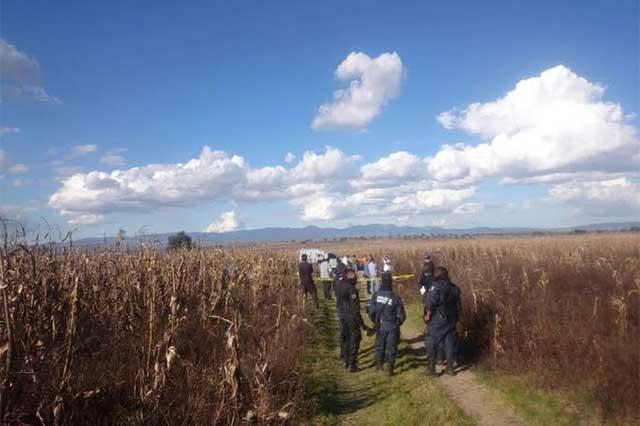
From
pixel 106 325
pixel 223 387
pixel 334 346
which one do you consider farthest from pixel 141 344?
pixel 334 346

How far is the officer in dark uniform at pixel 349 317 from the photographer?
34.5 ft

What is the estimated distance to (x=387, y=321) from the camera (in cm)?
1016

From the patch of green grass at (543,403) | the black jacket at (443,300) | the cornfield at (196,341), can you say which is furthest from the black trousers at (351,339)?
the patch of green grass at (543,403)

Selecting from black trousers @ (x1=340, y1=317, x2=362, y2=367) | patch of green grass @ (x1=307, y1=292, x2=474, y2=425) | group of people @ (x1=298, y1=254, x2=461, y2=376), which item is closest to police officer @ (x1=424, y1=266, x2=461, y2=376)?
group of people @ (x1=298, y1=254, x2=461, y2=376)

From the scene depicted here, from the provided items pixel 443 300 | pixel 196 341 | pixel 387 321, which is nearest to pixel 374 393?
pixel 387 321

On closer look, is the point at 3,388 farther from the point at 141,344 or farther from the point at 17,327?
the point at 141,344

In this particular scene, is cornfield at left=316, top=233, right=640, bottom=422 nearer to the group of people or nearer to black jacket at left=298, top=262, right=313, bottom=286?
the group of people

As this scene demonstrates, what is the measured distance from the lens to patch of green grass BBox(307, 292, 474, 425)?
7.72 m

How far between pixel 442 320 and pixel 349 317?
6.47 feet

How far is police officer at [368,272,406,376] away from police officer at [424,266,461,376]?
628mm

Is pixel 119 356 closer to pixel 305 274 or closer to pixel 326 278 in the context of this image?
pixel 305 274

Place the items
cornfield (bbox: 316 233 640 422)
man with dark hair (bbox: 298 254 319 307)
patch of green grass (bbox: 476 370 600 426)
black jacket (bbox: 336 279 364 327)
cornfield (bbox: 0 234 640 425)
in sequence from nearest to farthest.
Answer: cornfield (bbox: 0 234 640 425) → patch of green grass (bbox: 476 370 600 426) → cornfield (bbox: 316 233 640 422) → black jacket (bbox: 336 279 364 327) → man with dark hair (bbox: 298 254 319 307)

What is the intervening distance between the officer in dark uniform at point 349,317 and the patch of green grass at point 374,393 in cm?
35

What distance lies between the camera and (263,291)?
15.7 metres
